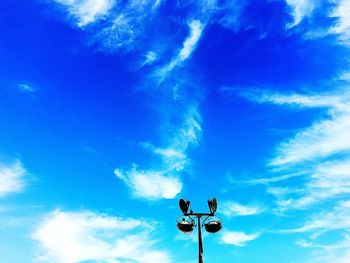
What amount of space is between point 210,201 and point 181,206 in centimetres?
113

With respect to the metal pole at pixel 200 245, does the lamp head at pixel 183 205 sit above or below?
above

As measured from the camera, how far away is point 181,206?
60.6 feet

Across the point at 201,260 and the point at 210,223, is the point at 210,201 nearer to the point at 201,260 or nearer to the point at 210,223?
the point at 210,223

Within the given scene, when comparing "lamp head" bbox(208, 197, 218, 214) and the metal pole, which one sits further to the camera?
"lamp head" bbox(208, 197, 218, 214)

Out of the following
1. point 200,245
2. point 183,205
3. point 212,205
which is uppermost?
point 212,205

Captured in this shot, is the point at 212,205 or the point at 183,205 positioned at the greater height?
the point at 212,205

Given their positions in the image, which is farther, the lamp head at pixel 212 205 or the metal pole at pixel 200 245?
the lamp head at pixel 212 205

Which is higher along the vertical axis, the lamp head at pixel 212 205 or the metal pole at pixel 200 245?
the lamp head at pixel 212 205

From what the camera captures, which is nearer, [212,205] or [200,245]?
[200,245]

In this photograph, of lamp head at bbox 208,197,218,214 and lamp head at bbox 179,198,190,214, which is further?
lamp head at bbox 208,197,218,214

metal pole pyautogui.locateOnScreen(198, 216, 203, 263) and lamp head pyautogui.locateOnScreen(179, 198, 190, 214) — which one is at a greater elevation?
lamp head pyautogui.locateOnScreen(179, 198, 190, 214)

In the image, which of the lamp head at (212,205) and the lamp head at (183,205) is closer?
the lamp head at (183,205)

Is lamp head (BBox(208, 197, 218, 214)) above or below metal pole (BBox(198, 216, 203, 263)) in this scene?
above

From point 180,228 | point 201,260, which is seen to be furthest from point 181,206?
point 201,260
